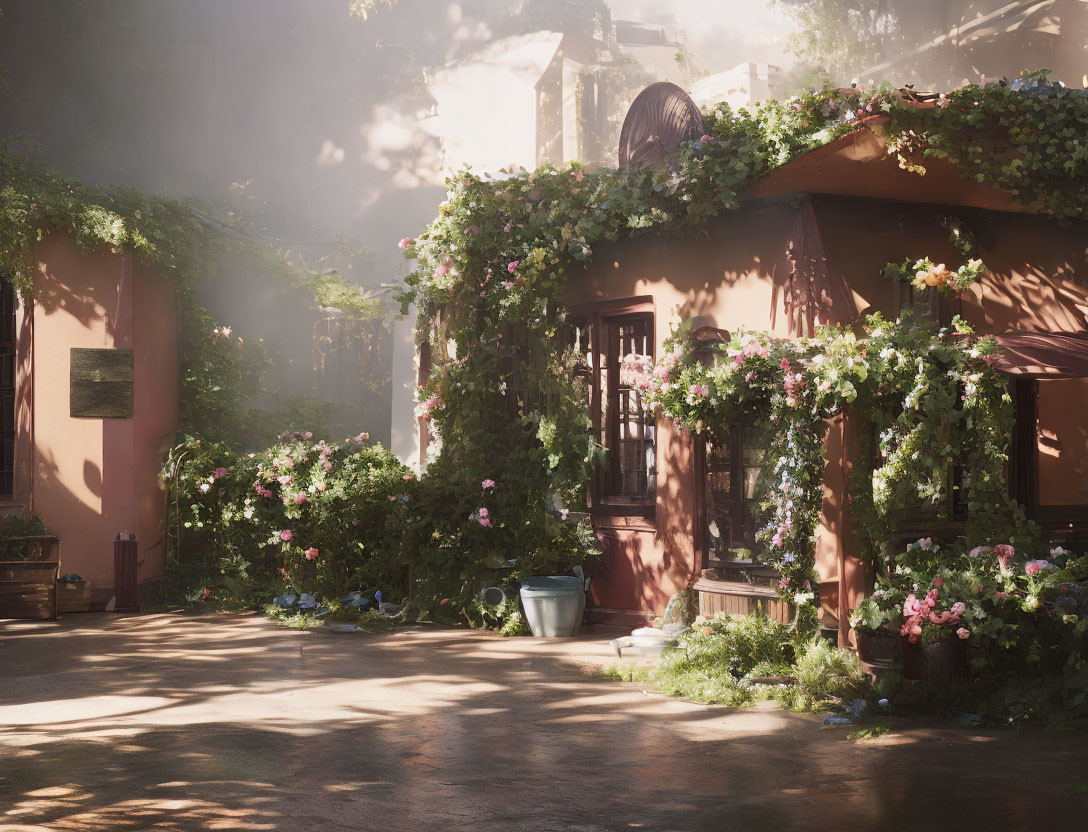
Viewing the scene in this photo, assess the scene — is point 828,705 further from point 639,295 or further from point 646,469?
point 639,295

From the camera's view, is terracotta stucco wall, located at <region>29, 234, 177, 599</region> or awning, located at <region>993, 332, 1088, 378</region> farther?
terracotta stucco wall, located at <region>29, 234, 177, 599</region>

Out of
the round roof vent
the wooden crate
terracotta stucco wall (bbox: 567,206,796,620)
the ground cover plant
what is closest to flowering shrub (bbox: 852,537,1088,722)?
the ground cover plant

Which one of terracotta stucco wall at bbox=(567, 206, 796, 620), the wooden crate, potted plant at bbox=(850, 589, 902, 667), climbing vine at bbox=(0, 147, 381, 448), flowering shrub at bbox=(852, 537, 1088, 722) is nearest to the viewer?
flowering shrub at bbox=(852, 537, 1088, 722)

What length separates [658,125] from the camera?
35.1 ft

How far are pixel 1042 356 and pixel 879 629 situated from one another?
278 cm

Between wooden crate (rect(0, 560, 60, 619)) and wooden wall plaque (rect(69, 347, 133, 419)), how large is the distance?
5.68 feet

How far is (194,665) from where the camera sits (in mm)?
8961

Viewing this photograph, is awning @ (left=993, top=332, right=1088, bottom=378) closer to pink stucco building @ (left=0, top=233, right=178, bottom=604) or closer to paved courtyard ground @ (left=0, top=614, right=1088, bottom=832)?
paved courtyard ground @ (left=0, top=614, right=1088, bottom=832)

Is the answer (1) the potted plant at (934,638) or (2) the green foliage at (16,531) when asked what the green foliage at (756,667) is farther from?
(2) the green foliage at (16,531)

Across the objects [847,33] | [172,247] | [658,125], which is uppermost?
[847,33]

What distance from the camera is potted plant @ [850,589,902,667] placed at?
7281 mm

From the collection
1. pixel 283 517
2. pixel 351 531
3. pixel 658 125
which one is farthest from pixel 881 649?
pixel 283 517

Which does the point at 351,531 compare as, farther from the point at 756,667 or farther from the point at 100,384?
the point at 756,667

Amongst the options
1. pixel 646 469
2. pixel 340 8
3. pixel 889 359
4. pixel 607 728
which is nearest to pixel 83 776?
pixel 607 728
